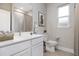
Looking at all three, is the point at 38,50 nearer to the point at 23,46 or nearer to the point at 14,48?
the point at 23,46

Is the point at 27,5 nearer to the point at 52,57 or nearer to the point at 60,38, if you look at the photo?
the point at 60,38

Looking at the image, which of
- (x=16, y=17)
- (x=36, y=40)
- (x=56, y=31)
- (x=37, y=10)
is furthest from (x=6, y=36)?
(x=56, y=31)

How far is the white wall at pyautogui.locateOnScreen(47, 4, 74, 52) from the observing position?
1559 mm

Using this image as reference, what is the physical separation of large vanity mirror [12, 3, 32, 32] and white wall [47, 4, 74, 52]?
0.32 m

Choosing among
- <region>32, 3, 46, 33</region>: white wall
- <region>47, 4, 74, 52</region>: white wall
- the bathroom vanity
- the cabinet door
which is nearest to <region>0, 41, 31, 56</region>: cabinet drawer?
the bathroom vanity

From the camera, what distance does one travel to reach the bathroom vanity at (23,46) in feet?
4.15

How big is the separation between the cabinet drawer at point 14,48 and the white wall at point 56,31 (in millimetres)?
401

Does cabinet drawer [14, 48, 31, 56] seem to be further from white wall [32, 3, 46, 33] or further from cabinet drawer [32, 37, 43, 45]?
white wall [32, 3, 46, 33]

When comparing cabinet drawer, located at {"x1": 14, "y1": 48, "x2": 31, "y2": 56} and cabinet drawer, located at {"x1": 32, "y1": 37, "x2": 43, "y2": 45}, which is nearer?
A: cabinet drawer, located at {"x1": 14, "y1": 48, "x2": 31, "y2": 56}

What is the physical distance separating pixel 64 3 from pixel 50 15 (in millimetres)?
300

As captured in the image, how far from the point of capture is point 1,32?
4.55ft

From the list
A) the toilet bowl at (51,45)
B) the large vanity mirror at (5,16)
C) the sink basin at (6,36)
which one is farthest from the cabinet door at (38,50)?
the large vanity mirror at (5,16)

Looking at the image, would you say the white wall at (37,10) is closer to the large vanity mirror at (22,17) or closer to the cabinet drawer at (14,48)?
the large vanity mirror at (22,17)

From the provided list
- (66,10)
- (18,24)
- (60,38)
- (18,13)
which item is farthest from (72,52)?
(18,13)
